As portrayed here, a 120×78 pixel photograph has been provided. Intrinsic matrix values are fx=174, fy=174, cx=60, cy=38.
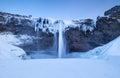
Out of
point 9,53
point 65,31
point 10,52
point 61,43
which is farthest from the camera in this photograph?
point 65,31

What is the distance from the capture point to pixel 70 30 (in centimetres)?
1555

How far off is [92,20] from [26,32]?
601cm

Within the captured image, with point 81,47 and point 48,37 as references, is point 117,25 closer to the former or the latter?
point 81,47

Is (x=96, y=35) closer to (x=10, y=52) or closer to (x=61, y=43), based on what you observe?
(x=61, y=43)

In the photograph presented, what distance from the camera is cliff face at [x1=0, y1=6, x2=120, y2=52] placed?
1524 cm

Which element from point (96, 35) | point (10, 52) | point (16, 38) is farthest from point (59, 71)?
point (96, 35)

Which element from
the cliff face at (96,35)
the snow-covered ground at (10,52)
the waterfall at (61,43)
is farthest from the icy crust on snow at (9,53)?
the cliff face at (96,35)

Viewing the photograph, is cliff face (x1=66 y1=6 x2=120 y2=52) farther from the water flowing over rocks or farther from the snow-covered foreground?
the snow-covered foreground

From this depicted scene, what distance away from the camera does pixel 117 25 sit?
15.3 m

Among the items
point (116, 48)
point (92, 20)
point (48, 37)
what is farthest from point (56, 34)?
point (116, 48)

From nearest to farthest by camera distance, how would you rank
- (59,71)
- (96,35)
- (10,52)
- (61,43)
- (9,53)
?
(59,71) < (9,53) < (10,52) < (61,43) < (96,35)

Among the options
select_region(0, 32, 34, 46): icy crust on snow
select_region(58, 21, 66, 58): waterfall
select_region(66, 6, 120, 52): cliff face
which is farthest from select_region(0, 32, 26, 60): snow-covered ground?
select_region(66, 6, 120, 52): cliff face

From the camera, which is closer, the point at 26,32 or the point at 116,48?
the point at 116,48

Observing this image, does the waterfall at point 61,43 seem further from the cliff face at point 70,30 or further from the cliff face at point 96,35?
the cliff face at point 96,35
